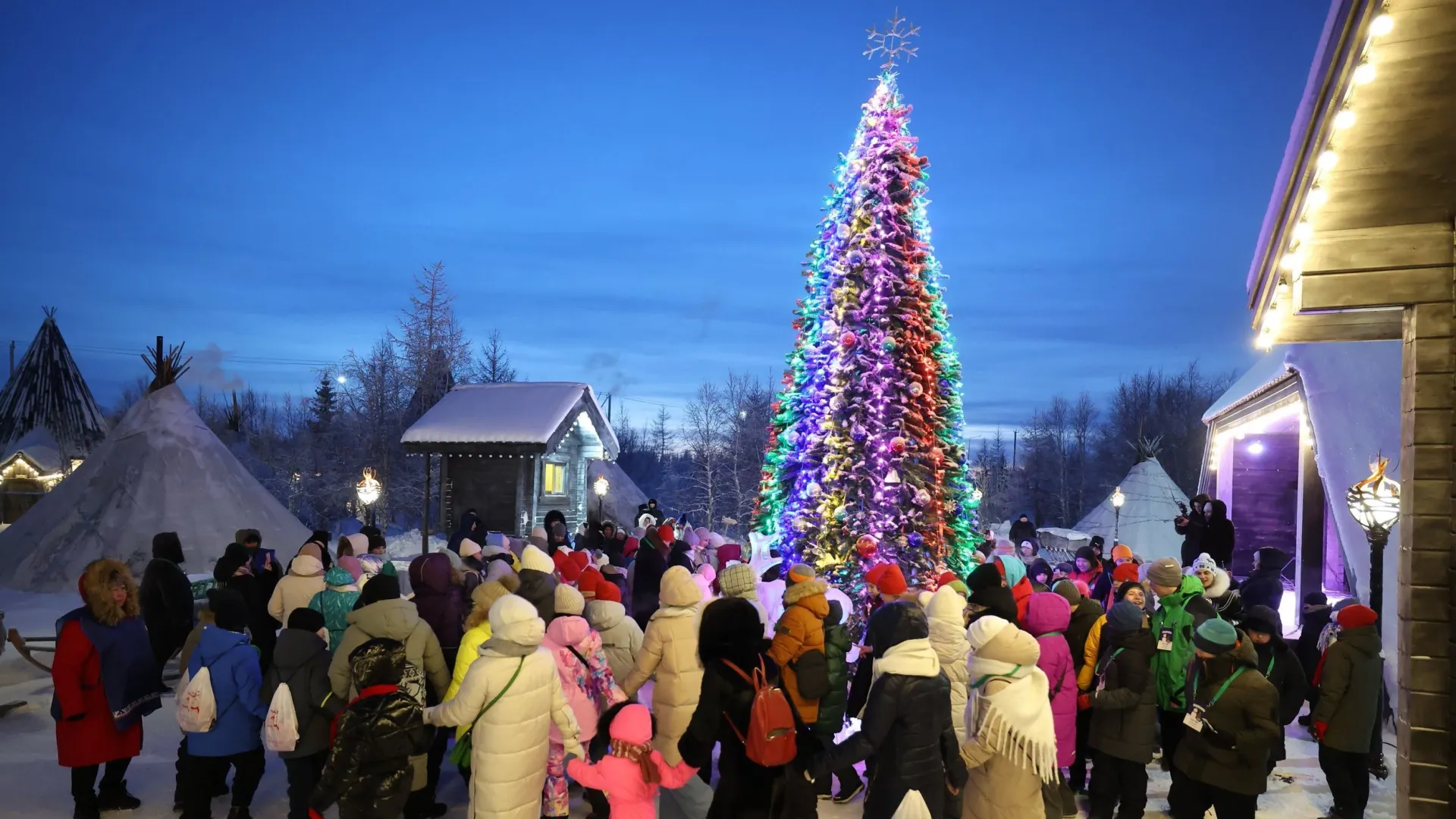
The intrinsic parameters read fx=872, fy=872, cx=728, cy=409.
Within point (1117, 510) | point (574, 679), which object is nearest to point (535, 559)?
point (574, 679)

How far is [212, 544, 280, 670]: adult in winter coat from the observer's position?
28.4ft

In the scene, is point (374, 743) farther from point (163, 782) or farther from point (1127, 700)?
point (1127, 700)

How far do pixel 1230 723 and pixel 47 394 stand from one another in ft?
100

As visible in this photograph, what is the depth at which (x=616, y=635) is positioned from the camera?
7.01 meters

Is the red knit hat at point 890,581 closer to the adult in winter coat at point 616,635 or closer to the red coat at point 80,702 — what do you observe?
the adult in winter coat at point 616,635

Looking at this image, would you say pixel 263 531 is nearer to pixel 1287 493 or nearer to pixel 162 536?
pixel 162 536

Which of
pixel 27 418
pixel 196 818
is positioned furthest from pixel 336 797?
pixel 27 418

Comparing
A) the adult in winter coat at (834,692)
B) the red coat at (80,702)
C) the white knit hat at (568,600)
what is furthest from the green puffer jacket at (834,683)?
the red coat at (80,702)

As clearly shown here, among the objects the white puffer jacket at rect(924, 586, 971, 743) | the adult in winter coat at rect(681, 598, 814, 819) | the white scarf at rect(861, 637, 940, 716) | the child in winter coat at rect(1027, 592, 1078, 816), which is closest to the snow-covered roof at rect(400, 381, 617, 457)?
the child in winter coat at rect(1027, 592, 1078, 816)

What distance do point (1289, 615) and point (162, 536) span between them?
17415mm

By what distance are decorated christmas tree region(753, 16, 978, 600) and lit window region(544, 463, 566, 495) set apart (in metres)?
13.3

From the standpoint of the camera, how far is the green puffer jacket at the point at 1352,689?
21.9 ft

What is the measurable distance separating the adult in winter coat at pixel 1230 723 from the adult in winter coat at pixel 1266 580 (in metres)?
5.37

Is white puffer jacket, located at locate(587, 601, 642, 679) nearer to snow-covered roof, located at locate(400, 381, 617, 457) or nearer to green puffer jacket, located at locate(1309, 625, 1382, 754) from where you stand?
green puffer jacket, located at locate(1309, 625, 1382, 754)
